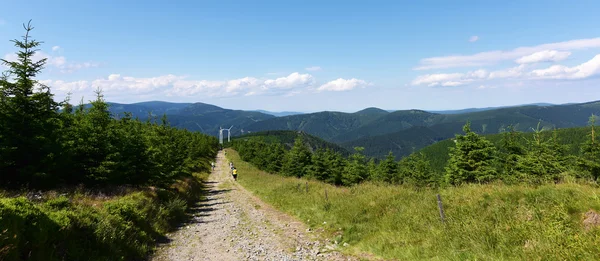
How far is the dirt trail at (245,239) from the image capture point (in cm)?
1030

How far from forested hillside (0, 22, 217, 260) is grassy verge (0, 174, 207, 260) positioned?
1.0 inches

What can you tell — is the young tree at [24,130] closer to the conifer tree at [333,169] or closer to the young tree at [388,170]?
the conifer tree at [333,169]

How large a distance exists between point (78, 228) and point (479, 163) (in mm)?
32990

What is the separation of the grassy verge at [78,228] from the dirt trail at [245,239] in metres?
1.10

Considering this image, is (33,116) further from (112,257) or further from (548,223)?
(548,223)

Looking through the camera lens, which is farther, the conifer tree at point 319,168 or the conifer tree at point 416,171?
the conifer tree at point 319,168

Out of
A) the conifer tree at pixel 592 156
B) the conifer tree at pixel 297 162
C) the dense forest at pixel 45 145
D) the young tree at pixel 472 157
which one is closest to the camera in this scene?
the dense forest at pixel 45 145

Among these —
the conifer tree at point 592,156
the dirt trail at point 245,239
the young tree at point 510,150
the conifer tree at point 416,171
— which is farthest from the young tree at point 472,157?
the dirt trail at point 245,239

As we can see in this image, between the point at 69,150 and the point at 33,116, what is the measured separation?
2.12 meters

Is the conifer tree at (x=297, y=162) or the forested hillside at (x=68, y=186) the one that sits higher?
the forested hillside at (x=68, y=186)

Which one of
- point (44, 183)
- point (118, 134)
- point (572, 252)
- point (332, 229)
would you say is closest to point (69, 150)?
point (44, 183)

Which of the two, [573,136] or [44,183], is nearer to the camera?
[44,183]

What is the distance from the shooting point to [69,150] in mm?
13836

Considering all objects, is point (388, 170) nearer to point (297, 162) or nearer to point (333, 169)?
point (333, 169)
